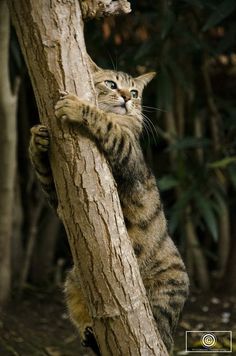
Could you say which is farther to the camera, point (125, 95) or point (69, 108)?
point (125, 95)

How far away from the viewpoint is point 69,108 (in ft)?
8.50

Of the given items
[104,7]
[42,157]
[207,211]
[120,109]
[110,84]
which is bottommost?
[207,211]

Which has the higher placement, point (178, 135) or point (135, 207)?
point (178, 135)

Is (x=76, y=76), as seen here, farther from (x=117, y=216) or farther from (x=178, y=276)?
(x=178, y=276)

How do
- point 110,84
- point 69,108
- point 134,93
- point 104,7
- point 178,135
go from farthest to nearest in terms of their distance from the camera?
point 178,135, point 134,93, point 110,84, point 104,7, point 69,108

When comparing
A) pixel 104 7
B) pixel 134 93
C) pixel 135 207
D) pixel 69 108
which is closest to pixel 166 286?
pixel 135 207

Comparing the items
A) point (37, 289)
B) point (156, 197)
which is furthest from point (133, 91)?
point (37, 289)

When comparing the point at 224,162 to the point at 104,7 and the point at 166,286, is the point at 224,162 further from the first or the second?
the point at 104,7

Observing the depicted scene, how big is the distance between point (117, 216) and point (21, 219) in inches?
115

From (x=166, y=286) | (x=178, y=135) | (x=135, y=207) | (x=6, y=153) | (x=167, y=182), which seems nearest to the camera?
(x=135, y=207)

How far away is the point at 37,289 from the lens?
5.57 metres

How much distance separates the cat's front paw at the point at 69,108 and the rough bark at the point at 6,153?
1.85 m

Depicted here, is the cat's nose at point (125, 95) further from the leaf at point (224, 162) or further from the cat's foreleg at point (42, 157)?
the leaf at point (224, 162)

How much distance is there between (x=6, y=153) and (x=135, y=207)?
5.49 ft
